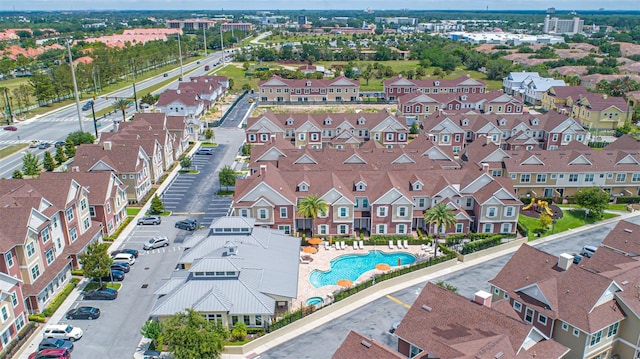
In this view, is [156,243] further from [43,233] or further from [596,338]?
[596,338]

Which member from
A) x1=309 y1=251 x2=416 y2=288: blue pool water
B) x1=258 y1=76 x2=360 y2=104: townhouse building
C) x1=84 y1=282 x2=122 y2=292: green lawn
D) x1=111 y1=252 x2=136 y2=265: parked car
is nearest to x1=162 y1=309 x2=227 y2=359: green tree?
x1=84 y1=282 x2=122 y2=292: green lawn

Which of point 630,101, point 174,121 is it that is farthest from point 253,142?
point 630,101

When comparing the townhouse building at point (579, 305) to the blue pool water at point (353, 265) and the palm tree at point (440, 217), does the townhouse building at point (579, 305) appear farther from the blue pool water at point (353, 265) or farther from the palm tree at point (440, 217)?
the blue pool water at point (353, 265)

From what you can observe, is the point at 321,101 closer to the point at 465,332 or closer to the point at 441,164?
the point at 441,164

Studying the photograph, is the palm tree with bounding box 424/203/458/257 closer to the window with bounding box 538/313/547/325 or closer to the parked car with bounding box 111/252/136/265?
the window with bounding box 538/313/547/325

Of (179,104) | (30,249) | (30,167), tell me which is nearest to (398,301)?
(30,249)

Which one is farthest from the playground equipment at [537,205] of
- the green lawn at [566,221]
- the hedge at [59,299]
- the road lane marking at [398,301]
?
the hedge at [59,299]
